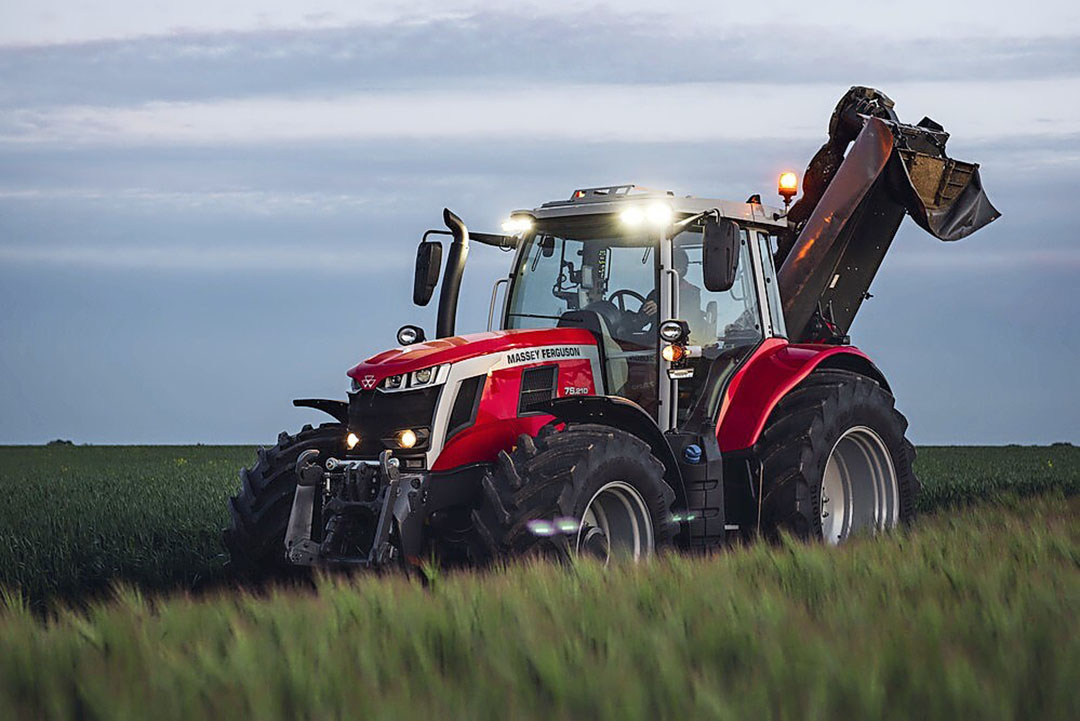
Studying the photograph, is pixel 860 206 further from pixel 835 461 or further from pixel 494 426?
pixel 494 426

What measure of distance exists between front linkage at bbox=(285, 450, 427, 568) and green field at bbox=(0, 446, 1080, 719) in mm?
945

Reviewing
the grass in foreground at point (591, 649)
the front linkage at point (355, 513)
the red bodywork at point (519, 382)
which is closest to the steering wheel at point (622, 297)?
the red bodywork at point (519, 382)

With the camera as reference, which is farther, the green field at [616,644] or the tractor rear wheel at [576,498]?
the tractor rear wheel at [576,498]

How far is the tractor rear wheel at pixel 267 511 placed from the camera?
27.0 feet

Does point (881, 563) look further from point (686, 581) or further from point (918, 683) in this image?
point (918, 683)

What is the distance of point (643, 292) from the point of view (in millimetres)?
8664

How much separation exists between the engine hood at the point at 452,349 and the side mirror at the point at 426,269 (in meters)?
0.39

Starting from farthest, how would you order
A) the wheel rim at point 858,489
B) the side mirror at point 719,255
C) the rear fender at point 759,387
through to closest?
the wheel rim at point 858,489 < the rear fender at point 759,387 < the side mirror at point 719,255

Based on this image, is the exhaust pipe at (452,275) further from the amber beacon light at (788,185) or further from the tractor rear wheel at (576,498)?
the amber beacon light at (788,185)

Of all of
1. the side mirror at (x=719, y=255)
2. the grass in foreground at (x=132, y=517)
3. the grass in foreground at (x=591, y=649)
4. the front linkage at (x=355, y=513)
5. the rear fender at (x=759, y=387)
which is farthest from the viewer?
the grass in foreground at (x=132, y=517)

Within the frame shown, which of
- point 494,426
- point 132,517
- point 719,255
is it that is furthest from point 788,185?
point 132,517

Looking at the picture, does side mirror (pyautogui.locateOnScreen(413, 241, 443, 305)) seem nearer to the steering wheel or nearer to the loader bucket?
the steering wheel

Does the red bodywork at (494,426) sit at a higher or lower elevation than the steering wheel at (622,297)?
lower

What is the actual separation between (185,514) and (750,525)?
6116mm
